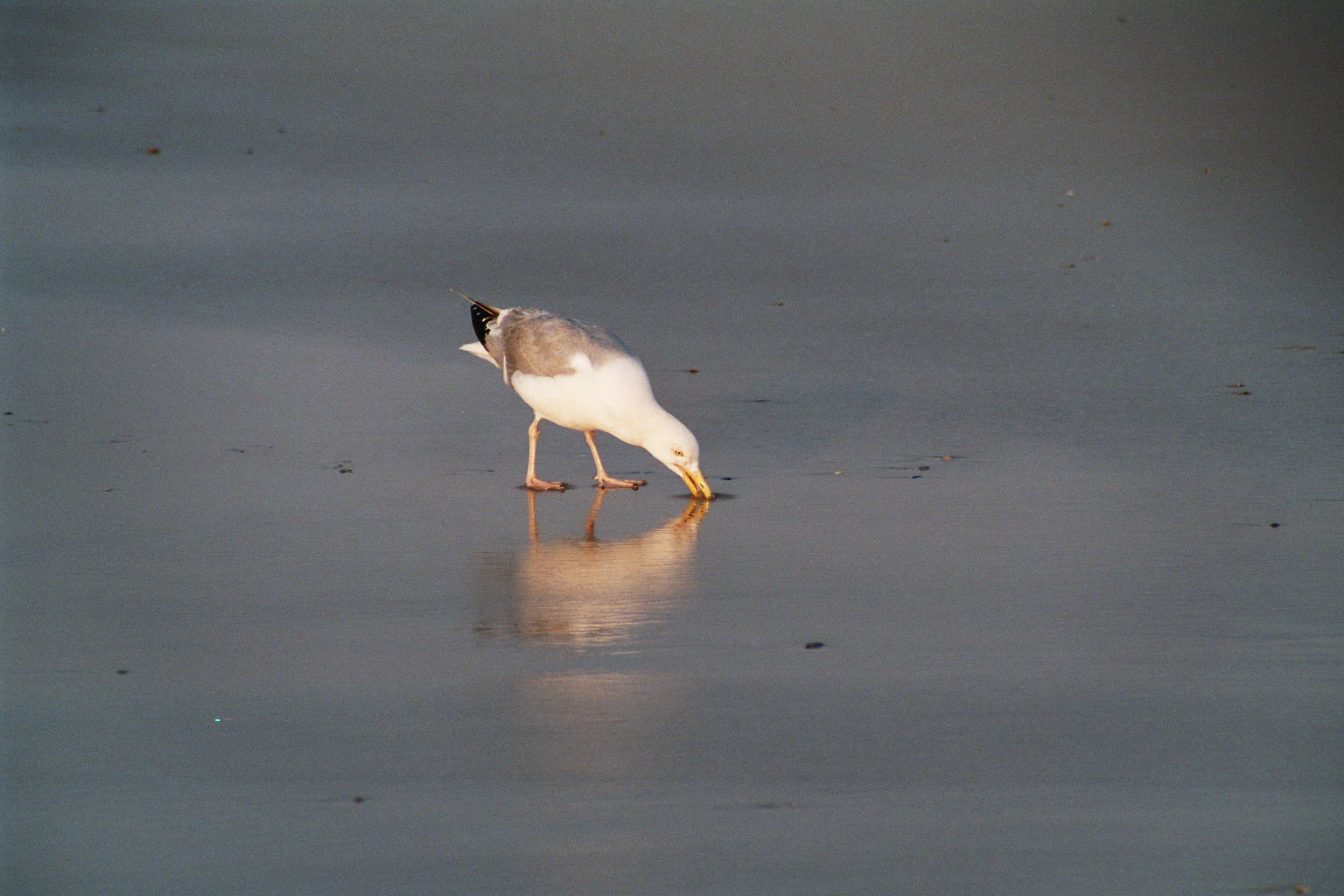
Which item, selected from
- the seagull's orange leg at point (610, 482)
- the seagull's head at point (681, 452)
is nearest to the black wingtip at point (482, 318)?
the seagull's orange leg at point (610, 482)

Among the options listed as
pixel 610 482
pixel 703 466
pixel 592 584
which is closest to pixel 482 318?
pixel 610 482

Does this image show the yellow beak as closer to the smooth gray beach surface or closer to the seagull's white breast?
the smooth gray beach surface

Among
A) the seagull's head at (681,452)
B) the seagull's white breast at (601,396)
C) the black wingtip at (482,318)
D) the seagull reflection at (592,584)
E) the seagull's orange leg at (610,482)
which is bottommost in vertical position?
the seagull reflection at (592,584)

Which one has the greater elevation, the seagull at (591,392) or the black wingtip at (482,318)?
the black wingtip at (482,318)

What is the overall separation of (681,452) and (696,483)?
A: 13cm

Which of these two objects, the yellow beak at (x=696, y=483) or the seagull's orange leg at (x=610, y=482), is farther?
the seagull's orange leg at (x=610, y=482)

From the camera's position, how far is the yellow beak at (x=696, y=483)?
20.3 ft

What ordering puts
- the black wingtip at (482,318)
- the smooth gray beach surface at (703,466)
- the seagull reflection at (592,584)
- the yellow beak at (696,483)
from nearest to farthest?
the smooth gray beach surface at (703,466) → the seagull reflection at (592,584) → the yellow beak at (696,483) → the black wingtip at (482,318)

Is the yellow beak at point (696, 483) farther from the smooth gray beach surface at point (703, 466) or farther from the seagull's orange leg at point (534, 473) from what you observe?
the seagull's orange leg at point (534, 473)

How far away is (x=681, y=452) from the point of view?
6.26 metres

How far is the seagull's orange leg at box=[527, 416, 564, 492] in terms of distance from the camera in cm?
637

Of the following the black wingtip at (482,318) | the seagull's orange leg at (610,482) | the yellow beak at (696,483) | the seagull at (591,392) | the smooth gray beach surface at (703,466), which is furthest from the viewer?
the black wingtip at (482,318)

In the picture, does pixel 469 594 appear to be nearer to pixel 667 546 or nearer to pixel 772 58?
pixel 667 546

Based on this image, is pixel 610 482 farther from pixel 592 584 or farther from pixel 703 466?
pixel 592 584
